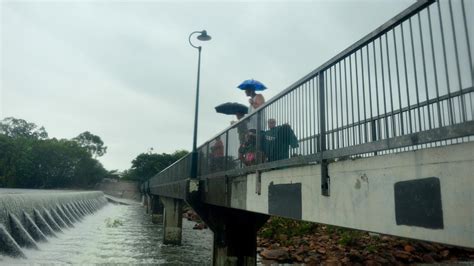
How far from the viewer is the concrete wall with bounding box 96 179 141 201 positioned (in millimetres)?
93250


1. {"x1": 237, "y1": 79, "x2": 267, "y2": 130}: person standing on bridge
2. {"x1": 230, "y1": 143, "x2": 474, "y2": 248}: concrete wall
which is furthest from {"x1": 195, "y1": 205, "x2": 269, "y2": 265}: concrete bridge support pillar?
{"x1": 230, "y1": 143, "x2": 474, "y2": 248}: concrete wall

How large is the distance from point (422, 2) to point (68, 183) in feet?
345

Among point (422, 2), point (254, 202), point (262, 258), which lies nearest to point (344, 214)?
point (422, 2)

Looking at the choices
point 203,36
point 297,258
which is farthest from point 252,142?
point 297,258

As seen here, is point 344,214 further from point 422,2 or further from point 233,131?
point 233,131

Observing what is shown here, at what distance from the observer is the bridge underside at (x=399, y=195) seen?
2.94m

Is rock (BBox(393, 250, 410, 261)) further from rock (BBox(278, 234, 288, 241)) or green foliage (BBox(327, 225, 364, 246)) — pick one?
rock (BBox(278, 234, 288, 241))

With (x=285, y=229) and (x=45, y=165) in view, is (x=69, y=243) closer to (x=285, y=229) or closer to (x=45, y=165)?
(x=285, y=229)

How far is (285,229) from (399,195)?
68.1ft

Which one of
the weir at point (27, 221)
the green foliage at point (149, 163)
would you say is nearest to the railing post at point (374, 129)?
the weir at point (27, 221)

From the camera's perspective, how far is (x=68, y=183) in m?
98.8

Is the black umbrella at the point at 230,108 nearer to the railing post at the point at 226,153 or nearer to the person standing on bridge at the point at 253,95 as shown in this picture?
the person standing on bridge at the point at 253,95

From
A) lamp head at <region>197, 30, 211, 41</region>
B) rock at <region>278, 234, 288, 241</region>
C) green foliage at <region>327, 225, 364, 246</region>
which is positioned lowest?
rock at <region>278, 234, 288, 241</region>

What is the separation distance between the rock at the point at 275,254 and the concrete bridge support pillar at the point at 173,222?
6.32 m
